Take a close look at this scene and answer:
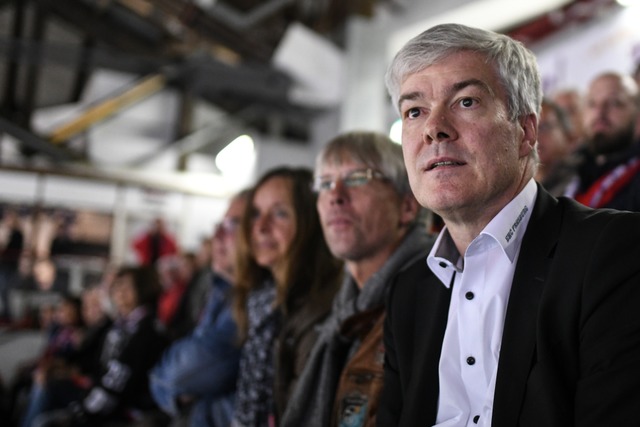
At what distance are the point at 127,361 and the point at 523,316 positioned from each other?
8.71 ft

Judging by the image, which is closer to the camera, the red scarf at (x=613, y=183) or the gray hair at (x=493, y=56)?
the gray hair at (x=493, y=56)

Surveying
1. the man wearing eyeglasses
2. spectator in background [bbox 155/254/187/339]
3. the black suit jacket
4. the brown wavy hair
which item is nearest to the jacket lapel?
the black suit jacket

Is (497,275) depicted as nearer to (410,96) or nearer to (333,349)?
(410,96)

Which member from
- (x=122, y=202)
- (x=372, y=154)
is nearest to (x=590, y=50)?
(x=372, y=154)

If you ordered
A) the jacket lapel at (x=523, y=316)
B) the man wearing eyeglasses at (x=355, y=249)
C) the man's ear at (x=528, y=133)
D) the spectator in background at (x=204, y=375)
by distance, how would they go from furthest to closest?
the spectator in background at (x=204, y=375) → the man wearing eyeglasses at (x=355, y=249) → the man's ear at (x=528, y=133) → the jacket lapel at (x=523, y=316)

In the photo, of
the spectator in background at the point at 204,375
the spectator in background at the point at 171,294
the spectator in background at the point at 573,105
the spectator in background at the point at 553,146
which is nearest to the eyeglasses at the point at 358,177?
the spectator in background at the point at 204,375

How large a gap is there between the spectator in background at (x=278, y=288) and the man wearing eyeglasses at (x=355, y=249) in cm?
20

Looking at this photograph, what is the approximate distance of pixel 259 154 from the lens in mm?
9367

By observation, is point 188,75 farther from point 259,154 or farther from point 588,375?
point 588,375

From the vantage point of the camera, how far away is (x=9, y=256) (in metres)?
8.45

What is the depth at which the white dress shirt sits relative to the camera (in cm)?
130

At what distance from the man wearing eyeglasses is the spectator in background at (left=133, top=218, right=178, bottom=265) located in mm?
6892

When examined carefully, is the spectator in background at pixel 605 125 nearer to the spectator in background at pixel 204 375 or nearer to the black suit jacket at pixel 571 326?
the black suit jacket at pixel 571 326

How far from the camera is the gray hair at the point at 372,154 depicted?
210 centimetres
